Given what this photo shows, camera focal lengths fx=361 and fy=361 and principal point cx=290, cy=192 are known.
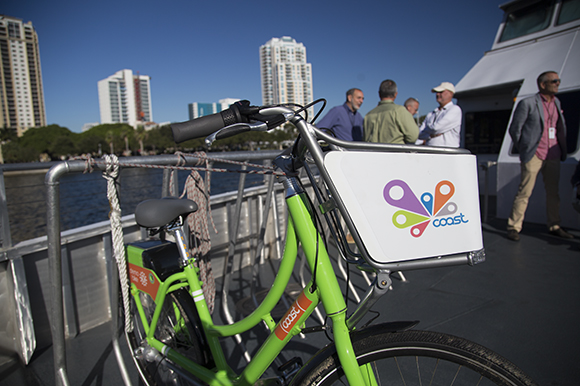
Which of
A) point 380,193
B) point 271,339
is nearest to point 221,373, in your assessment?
point 271,339

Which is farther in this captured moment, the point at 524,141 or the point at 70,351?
the point at 524,141

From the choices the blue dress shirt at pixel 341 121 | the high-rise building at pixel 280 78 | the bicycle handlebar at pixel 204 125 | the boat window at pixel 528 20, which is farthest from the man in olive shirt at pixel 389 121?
the boat window at pixel 528 20

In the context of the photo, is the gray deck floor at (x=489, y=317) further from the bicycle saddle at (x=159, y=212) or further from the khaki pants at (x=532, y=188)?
the bicycle saddle at (x=159, y=212)

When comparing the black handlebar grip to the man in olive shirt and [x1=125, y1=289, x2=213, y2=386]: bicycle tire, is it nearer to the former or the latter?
[x1=125, y1=289, x2=213, y2=386]: bicycle tire

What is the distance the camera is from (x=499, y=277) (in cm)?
364

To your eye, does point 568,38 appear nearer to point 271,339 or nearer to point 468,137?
point 468,137

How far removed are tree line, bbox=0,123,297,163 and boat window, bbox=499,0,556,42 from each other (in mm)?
58946

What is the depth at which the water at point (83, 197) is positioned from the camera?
8.91 ft

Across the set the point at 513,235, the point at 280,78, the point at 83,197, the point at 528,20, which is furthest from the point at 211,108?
the point at 83,197

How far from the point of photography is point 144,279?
2.00 metres

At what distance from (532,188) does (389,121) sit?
2.29 meters

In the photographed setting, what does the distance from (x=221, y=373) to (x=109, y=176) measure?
3.60 ft

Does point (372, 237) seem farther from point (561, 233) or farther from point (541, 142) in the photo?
point (561, 233)

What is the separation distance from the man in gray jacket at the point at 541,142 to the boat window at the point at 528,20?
2656mm
